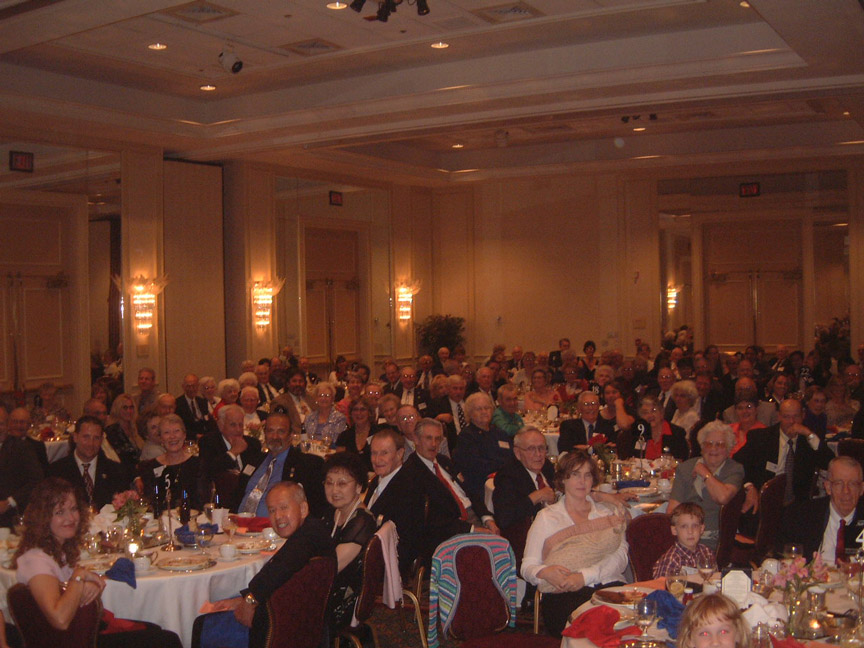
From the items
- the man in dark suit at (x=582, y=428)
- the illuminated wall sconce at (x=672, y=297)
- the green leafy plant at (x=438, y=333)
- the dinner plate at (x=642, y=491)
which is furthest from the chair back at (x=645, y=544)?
the illuminated wall sconce at (x=672, y=297)

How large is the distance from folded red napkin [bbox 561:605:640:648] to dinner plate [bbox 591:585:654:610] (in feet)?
0.62

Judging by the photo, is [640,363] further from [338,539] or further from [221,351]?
[338,539]

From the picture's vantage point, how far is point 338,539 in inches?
179

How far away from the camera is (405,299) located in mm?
16656

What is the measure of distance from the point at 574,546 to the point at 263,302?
32.7 ft

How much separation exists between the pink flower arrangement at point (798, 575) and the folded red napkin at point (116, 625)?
2.89 meters

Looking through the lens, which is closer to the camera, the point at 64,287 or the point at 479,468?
the point at 479,468

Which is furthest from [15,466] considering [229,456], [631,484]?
[631,484]

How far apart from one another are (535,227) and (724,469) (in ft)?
37.0

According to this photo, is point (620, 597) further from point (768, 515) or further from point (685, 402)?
point (685, 402)

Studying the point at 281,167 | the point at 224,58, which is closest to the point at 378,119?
the point at 224,58

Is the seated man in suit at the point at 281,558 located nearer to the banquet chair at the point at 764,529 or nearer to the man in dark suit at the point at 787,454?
the banquet chair at the point at 764,529

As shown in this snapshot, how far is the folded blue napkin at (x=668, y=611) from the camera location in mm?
3402

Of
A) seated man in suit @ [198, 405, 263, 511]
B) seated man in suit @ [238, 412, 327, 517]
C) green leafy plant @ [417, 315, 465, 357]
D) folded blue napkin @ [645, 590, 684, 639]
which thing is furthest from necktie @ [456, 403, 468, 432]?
green leafy plant @ [417, 315, 465, 357]
